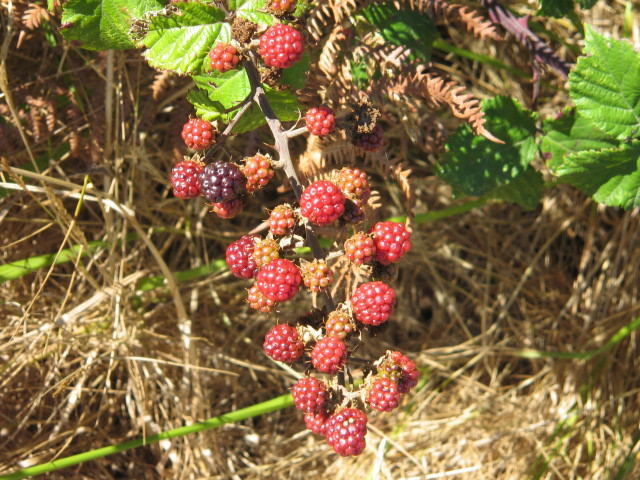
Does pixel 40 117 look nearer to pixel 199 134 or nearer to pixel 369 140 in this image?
pixel 199 134

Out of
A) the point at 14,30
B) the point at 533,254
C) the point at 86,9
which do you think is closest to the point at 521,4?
the point at 533,254

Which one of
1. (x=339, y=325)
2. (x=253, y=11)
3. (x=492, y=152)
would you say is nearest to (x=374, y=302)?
(x=339, y=325)

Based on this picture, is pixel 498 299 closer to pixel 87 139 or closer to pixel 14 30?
pixel 87 139

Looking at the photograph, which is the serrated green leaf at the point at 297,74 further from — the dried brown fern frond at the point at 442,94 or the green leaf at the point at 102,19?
the green leaf at the point at 102,19

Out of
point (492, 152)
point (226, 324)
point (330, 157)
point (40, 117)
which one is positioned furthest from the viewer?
point (226, 324)

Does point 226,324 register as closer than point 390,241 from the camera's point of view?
No

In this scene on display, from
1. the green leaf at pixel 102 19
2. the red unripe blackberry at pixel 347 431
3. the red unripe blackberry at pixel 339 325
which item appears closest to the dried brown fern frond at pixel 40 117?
the green leaf at pixel 102 19
